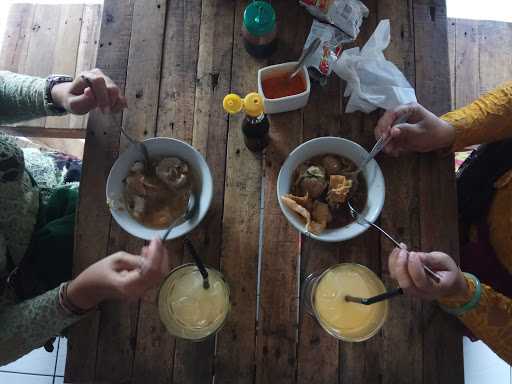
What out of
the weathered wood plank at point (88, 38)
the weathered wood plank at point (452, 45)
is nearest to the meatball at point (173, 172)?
the weathered wood plank at point (88, 38)

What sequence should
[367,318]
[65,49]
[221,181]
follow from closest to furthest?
[367,318], [221,181], [65,49]

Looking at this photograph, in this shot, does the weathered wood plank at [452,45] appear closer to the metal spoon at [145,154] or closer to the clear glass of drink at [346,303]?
the clear glass of drink at [346,303]

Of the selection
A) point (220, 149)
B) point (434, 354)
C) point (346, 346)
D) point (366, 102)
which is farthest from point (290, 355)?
point (366, 102)

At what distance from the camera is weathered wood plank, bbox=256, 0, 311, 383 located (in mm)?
750

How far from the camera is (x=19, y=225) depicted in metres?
0.87

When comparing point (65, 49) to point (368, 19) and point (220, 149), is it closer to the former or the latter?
point (220, 149)

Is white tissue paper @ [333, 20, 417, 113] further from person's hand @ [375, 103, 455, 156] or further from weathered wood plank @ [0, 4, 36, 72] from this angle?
weathered wood plank @ [0, 4, 36, 72]

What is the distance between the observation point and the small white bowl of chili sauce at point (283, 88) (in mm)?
816

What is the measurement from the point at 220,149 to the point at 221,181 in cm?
7

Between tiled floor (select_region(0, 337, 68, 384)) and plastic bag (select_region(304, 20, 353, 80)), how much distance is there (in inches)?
51.9

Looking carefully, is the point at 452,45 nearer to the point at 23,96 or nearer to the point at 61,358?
the point at 23,96

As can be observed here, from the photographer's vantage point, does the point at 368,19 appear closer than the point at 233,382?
No

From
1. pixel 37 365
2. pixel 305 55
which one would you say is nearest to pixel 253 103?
pixel 305 55

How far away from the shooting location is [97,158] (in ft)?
2.77
